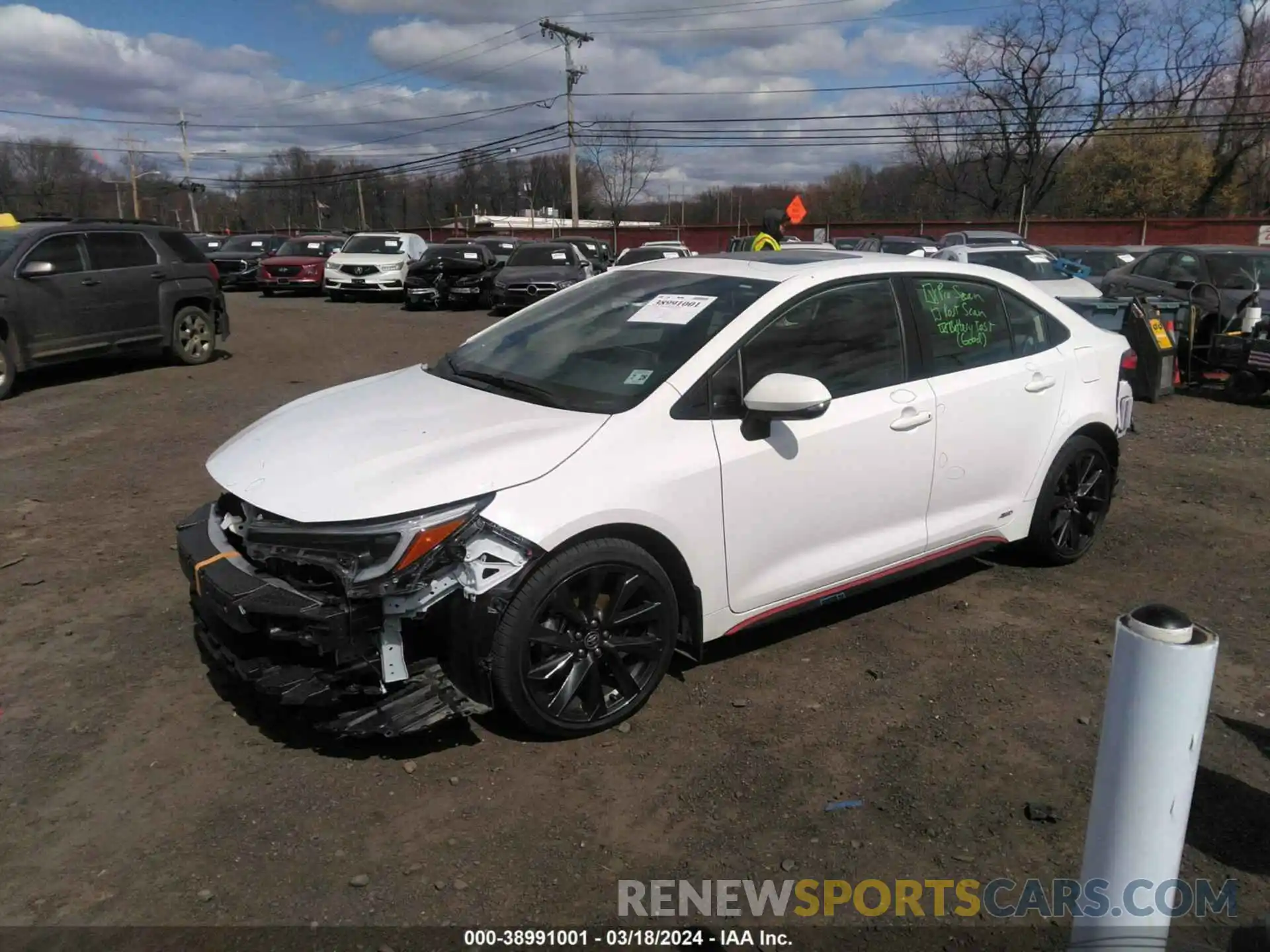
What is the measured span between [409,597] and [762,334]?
1744 millimetres

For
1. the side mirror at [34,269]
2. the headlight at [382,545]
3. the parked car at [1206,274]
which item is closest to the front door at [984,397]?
the headlight at [382,545]

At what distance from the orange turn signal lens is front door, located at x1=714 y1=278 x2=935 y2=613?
1.08 m

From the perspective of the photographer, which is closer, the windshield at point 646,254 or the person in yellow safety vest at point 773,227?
the person in yellow safety vest at point 773,227

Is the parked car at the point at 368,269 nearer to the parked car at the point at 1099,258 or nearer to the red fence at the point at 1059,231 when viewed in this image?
the red fence at the point at 1059,231

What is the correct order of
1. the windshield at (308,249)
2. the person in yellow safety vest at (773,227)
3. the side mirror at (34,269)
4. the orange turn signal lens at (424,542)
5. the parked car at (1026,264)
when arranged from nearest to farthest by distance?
the orange turn signal lens at (424,542), the side mirror at (34,269), the person in yellow safety vest at (773,227), the parked car at (1026,264), the windshield at (308,249)

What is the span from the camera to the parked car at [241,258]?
26.2m

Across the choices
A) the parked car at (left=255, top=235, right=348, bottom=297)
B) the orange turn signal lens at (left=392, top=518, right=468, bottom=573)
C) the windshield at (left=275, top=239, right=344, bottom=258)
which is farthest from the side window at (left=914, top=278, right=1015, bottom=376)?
the windshield at (left=275, top=239, right=344, bottom=258)

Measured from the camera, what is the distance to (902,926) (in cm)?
253

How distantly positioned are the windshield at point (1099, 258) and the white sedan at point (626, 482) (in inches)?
627

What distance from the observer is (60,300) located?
32.9 ft

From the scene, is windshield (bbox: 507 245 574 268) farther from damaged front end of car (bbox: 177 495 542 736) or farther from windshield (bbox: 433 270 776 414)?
damaged front end of car (bbox: 177 495 542 736)

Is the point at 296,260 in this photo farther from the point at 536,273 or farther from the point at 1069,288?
the point at 1069,288

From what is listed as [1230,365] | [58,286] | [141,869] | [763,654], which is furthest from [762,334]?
[58,286]

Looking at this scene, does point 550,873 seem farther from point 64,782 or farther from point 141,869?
point 64,782
